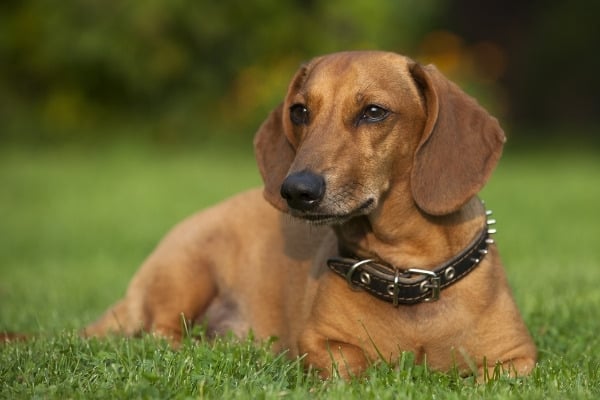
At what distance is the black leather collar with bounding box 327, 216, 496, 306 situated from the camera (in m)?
3.99

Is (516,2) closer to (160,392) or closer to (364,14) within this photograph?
(364,14)

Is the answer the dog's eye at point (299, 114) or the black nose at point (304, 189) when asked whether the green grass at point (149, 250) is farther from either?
the dog's eye at point (299, 114)

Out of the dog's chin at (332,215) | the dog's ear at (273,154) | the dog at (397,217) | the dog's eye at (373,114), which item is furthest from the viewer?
the dog's ear at (273,154)

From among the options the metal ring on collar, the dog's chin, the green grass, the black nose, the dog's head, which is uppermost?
the dog's head

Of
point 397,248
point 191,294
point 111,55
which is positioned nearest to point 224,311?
point 191,294

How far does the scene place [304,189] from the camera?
12.0 feet

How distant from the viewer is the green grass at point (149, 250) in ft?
11.8

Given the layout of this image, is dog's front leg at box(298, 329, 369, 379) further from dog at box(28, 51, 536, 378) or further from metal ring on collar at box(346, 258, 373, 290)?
metal ring on collar at box(346, 258, 373, 290)

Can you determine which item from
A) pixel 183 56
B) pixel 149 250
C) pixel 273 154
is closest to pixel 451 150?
pixel 273 154

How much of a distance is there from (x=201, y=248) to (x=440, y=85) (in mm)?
1857

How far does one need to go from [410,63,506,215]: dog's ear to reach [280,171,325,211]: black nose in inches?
20.2

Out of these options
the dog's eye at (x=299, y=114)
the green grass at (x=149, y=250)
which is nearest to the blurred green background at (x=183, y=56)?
the green grass at (x=149, y=250)

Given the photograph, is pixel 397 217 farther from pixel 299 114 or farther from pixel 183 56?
pixel 183 56

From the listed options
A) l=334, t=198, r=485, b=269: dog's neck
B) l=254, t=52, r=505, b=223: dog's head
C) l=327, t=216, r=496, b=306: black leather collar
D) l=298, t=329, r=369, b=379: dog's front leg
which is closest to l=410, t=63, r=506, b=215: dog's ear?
l=254, t=52, r=505, b=223: dog's head
